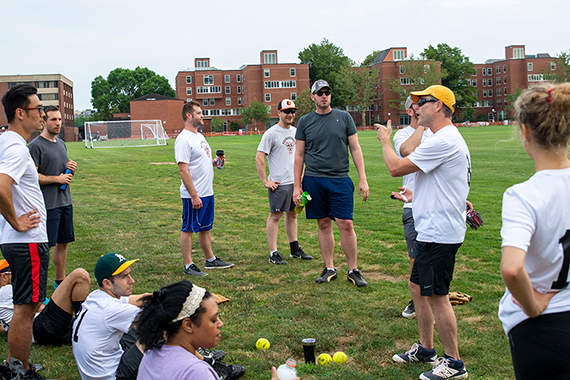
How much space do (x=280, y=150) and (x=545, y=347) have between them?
5.98m

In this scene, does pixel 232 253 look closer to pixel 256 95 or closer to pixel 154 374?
pixel 154 374

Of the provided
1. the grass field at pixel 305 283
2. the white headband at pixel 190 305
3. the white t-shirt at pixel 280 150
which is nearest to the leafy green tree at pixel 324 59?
the grass field at pixel 305 283

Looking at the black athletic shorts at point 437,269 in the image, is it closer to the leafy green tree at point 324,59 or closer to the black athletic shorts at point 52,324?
the black athletic shorts at point 52,324

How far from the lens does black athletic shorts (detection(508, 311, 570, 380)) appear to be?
6.80 feet

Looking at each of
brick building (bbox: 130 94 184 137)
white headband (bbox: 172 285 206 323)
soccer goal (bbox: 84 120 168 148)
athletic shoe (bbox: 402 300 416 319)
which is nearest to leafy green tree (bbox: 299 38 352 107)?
brick building (bbox: 130 94 184 137)

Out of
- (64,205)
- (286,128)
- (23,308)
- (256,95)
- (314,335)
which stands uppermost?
(256,95)

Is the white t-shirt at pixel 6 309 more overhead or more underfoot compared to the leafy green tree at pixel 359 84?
more underfoot

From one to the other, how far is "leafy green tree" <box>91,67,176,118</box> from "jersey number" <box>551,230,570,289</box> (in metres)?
113

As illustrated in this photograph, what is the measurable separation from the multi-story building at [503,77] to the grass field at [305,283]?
102103mm

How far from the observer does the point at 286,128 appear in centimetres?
783

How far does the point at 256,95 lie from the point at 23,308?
95664mm

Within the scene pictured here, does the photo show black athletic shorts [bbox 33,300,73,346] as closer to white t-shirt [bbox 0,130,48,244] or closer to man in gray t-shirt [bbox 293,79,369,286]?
white t-shirt [bbox 0,130,48,244]

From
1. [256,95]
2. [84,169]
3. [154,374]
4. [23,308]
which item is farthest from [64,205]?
[256,95]

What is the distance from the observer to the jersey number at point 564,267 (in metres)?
2.08
